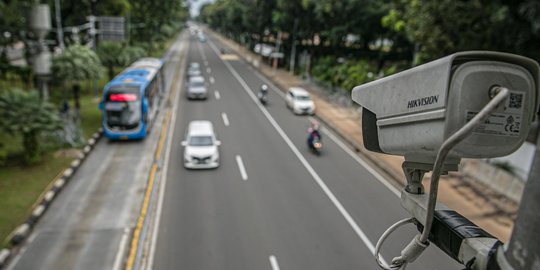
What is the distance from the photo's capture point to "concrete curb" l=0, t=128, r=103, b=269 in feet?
32.9

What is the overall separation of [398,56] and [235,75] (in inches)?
799

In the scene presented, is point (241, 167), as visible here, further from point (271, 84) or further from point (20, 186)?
point (271, 84)

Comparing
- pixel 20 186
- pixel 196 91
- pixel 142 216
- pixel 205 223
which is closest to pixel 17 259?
pixel 142 216

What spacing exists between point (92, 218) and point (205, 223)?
373 cm

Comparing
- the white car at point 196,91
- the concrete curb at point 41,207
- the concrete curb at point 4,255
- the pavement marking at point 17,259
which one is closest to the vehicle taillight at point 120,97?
the concrete curb at point 41,207

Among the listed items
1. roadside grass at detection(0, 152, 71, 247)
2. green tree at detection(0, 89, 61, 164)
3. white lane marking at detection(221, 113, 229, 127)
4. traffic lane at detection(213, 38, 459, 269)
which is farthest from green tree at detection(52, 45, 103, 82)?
traffic lane at detection(213, 38, 459, 269)

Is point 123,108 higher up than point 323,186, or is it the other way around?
point 123,108

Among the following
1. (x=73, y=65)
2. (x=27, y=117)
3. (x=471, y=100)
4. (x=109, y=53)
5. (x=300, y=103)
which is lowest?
(x=300, y=103)

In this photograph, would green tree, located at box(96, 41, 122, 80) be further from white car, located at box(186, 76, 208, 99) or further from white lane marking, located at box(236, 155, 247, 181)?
white lane marking, located at box(236, 155, 247, 181)

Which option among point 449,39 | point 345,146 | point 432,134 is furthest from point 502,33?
point 432,134

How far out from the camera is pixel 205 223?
38.6 feet

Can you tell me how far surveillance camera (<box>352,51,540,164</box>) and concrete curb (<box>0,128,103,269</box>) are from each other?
11.0m

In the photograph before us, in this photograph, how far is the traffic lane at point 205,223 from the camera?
9.86 metres

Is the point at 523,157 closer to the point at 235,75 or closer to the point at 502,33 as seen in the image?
the point at 502,33
